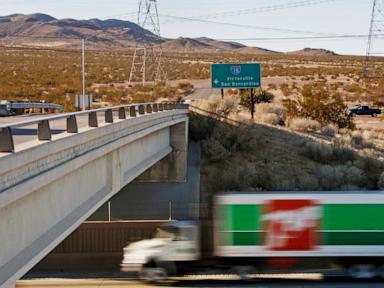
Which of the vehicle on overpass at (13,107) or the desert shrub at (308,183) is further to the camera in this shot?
the desert shrub at (308,183)

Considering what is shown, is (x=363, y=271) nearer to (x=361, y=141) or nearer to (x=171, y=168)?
(x=171, y=168)

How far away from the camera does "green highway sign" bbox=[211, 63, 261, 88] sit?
46844 mm

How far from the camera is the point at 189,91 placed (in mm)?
72375

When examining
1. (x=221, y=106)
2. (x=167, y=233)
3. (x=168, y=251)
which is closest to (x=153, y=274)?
(x=168, y=251)

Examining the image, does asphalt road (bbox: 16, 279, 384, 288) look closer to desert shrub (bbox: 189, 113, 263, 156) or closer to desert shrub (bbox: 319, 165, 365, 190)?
desert shrub (bbox: 319, 165, 365, 190)

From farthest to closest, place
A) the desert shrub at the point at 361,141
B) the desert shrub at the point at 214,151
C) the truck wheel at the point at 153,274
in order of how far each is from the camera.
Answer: the desert shrub at the point at 361,141
the desert shrub at the point at 214,151
the truck wheel at the point at 153,274

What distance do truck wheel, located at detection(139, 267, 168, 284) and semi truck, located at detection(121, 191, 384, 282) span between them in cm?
151

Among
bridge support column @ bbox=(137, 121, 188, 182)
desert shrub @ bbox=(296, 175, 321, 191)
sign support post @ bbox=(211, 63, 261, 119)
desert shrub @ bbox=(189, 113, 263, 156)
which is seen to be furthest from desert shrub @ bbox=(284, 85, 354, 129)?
bridge support column @ bbox=(137, 121, 188, 182)

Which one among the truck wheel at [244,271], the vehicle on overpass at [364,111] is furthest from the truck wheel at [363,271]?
the vehicle on overpass at [364,111]

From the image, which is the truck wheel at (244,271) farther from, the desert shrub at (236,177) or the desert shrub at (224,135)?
the desert shrub at (224,135)

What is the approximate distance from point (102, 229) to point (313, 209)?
9005 mm

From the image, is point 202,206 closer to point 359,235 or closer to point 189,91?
point 359,235

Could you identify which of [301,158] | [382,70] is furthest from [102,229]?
[382,70]

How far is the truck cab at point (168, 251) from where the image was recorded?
17141 mm
